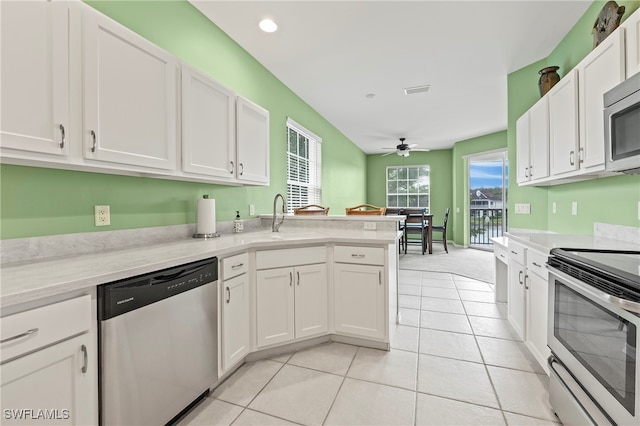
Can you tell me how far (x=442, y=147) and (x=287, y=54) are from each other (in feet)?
20.5

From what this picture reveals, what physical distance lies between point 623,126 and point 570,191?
58.5 inches

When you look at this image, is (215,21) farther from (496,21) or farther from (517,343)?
(517,343)

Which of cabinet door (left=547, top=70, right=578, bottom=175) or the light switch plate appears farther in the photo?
the light switch plate

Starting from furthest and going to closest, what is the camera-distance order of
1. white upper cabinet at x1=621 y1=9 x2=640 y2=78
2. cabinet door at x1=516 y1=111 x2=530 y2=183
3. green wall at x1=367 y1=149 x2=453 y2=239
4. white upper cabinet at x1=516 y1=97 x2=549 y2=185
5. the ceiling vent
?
green wall at x1=367 y1=149 x2=453 y2=239 → the ceiling vent → cabinet door at x1=516 y1=111 x2=530 y2=183 → white upper cabinet at x1=516 y1=97 x2=549 y2=185 → white upper cabinet at x1=621 y1=9 x2=640 y2=78

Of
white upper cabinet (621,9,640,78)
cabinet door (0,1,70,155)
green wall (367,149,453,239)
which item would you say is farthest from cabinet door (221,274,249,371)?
green wall (367,149,453,239)

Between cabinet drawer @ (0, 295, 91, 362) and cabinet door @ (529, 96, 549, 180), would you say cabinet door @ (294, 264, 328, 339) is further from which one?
cabinet door @ (529, 96, 549, 180)

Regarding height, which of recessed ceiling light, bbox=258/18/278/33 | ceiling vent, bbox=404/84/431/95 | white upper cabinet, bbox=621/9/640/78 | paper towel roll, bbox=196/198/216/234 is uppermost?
ceiling vent, bbox=404/84/431/95

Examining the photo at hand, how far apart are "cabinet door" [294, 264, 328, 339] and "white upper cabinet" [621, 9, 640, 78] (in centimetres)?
223

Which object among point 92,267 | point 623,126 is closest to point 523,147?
point 623,126

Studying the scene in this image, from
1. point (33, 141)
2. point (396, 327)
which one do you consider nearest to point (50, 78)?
point (33, 141)

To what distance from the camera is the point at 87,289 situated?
107 centimetres

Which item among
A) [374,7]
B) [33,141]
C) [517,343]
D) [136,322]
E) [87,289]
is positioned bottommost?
[517,343]

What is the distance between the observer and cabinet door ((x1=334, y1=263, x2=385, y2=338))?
2178 mm

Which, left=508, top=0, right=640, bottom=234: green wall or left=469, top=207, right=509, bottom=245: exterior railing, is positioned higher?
left=508, top=0, right=640, bottom=234: green wall
